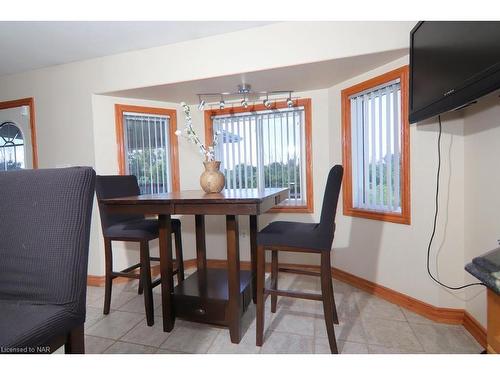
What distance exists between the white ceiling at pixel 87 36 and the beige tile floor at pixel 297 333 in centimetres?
232

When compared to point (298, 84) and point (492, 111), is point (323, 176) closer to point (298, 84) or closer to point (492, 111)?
point (298, 84)

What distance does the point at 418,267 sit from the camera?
6.64 feet

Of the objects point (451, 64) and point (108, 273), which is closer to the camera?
point (451, 64)

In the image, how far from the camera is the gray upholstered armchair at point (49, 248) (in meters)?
0.95

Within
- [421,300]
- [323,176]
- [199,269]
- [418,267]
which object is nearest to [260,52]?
[323,176]

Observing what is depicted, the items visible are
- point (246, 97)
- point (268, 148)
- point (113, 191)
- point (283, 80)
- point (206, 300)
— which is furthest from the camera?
point (268, 148)

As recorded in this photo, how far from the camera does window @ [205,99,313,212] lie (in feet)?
9.70

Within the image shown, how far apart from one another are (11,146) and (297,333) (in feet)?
12.1

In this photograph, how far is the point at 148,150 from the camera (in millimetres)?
3104

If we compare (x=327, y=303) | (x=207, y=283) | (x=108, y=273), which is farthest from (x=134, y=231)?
(x=327, y=303)

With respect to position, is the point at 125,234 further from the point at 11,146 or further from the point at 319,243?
the point at 11,146

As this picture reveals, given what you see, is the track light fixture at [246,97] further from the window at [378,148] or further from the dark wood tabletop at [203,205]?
the dark wood tabletop at [203,205]

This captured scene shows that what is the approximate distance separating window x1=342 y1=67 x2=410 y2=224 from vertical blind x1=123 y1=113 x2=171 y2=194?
205 centimetres

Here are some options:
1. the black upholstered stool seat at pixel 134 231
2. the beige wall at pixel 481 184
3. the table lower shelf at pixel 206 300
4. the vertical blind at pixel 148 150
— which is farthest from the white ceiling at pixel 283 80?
the table lower shelf at pixel 206 300
